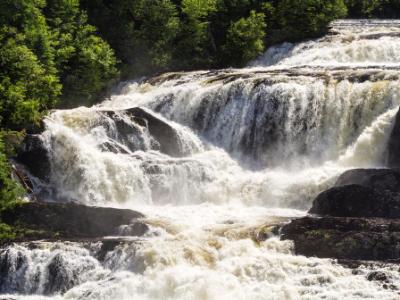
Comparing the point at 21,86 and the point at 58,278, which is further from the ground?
the point at 21,86

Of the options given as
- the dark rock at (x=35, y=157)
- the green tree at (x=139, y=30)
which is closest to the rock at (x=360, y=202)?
the dark rock at (x=35, y=157)

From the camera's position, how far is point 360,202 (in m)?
23.7

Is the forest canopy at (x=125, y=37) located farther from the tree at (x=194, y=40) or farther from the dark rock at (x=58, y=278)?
the dark rock at (x=58, y=278)

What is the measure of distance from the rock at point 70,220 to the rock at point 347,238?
5295 mm

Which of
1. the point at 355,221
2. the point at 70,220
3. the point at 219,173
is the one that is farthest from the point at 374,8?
the point at 70,220

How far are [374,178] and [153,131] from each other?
1134 cm

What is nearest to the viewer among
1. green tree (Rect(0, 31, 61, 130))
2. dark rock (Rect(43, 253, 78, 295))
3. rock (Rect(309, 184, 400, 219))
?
dark rock (Rect(43, 253, 78, 295))

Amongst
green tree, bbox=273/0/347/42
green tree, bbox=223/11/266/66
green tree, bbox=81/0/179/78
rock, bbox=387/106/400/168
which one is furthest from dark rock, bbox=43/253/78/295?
green tree, bbox=273/0/347/42

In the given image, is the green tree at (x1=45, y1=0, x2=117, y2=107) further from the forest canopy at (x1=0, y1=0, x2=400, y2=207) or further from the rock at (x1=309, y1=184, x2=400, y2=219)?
the rock at (x1=309, y1=184, x2=400, y2=219)

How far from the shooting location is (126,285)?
754 inches

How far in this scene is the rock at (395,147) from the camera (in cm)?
2831

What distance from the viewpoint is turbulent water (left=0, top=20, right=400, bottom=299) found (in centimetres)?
1922

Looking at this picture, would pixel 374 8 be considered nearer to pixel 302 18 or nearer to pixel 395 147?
pixel 302 18

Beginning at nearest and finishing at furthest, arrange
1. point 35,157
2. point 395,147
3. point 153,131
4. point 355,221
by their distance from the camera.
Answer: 1. point 355,221
2. point 395,147
3. point 35,157
4. point 153,131
